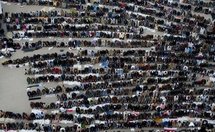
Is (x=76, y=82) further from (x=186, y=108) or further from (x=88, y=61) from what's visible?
(x=186, y=108)

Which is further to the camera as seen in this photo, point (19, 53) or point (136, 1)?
point (136, 1)

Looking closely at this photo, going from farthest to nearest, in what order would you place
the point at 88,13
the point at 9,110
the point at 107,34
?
1. the point at 88,13
2. the point at 107,34
3. the point at 9,110

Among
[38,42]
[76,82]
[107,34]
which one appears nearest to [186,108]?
[76,82]

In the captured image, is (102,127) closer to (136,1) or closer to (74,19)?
(74,19)

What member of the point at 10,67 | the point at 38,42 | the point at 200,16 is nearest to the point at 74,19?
the point at 38,42

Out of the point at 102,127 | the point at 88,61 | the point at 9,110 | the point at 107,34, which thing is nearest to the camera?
the point at 102,127

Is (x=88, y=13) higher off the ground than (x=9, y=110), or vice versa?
(x=88, y=13)
